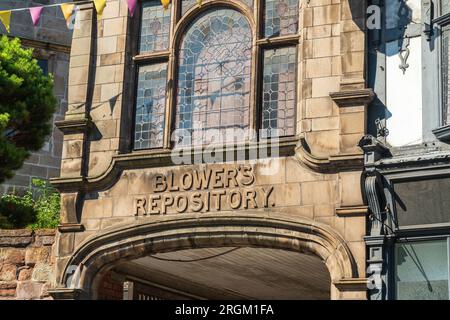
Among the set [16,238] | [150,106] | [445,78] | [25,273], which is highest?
[150,106]

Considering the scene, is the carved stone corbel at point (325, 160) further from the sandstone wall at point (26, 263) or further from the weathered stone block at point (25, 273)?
the weathered stone block at point (25, 273)

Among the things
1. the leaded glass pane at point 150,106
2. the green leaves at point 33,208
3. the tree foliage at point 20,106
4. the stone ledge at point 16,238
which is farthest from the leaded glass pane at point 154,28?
the green leaves at point 33,208

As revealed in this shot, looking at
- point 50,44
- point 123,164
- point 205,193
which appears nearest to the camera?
point 205,193

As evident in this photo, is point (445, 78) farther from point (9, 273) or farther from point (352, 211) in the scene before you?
point (9, 273)

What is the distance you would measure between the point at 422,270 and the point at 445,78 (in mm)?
2771

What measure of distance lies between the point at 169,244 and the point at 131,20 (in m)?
3.91

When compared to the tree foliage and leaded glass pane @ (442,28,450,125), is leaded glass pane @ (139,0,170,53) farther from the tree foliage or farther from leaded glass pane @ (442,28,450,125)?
leaded glass pane @ (442,28,450,125)

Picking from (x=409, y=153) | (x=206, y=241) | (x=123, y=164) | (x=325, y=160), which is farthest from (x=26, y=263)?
(x=409, y=153)

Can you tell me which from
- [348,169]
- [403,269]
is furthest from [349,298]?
[348,169]

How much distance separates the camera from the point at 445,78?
16188mm

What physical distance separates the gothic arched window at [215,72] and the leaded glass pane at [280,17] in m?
0.02

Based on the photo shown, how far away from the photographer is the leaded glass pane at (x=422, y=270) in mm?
15539

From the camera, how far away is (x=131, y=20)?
1878cm

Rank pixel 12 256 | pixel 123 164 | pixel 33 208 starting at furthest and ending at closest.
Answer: pixel 33 208, pixel 12 256, pixel 123 164
